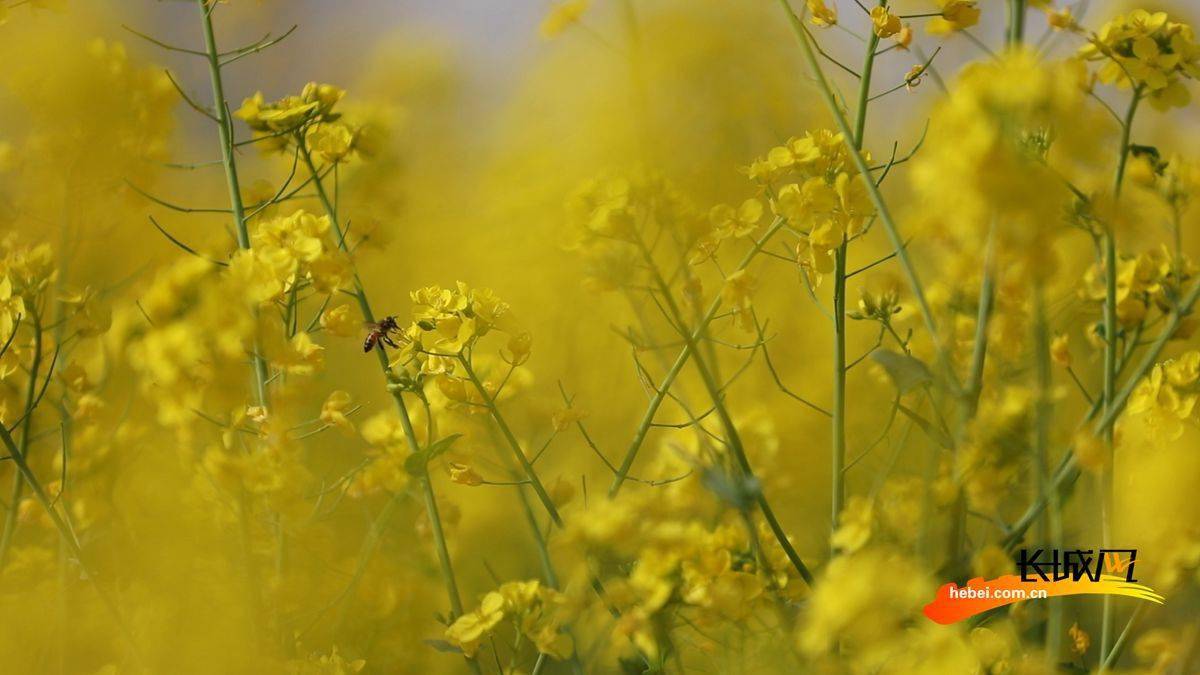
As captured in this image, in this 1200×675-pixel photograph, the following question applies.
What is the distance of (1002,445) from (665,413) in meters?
0.86

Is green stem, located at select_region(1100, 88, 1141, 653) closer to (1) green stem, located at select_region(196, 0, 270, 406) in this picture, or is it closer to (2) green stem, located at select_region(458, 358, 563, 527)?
(2) green stem, located at select_region(458, 358, 563, 527)

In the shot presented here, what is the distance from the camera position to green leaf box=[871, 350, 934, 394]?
29.0 inches

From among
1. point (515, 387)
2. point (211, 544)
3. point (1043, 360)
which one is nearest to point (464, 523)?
point (211, 544)

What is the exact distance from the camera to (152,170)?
1.42m

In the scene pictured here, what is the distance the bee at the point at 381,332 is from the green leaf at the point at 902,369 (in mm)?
392

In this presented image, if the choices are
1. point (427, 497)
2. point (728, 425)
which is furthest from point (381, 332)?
point (728, 425)

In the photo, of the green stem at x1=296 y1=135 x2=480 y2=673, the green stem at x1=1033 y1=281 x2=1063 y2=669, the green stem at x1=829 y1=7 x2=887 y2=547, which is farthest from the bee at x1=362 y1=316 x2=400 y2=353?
the green stem at x1=1033 y1=281 x2=1063 y2=669

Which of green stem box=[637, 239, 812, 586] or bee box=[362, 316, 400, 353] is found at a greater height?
bee box=[362, 316, 400, 353]

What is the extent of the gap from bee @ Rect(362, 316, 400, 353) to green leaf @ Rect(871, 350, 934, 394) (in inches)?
15.4

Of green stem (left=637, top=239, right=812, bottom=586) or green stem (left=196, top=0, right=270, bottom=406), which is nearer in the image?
green stem (left=637, top=239, right=812, bottom=586)

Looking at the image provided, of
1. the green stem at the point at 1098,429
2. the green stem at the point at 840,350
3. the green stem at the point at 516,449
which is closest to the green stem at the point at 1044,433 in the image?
the green stem at the point at 1098,429

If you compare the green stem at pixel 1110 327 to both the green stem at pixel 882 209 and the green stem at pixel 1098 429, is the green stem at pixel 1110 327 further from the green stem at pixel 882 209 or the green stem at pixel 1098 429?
the green stem at pixel 882 209

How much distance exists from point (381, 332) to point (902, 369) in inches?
16.5

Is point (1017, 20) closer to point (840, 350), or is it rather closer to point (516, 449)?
point (840, 350)
